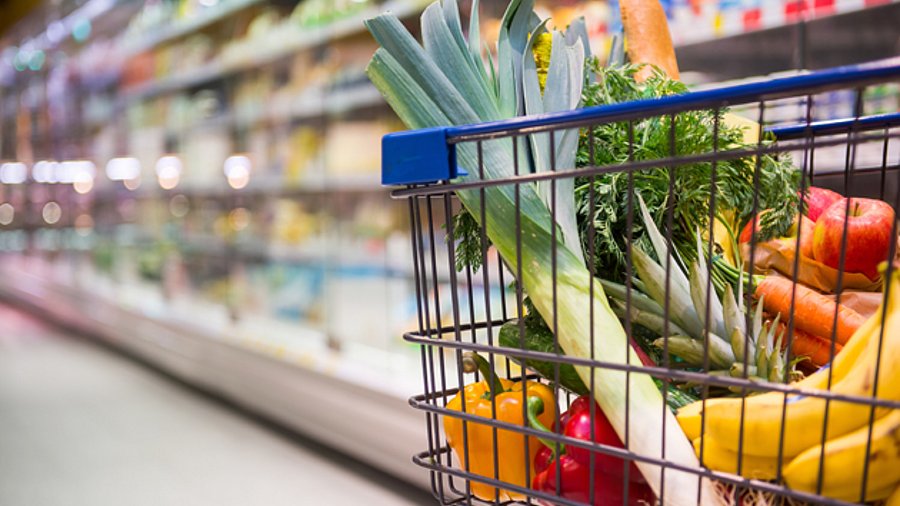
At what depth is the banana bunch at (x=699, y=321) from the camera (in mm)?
746

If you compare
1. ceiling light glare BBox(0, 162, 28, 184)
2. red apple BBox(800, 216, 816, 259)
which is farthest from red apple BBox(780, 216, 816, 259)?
ceiling light glare BBox(0, 162, 28, 184)

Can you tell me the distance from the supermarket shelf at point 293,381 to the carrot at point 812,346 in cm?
159

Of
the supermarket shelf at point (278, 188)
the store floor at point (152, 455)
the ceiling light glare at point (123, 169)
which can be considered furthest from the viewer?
the ceiling light glare at point (123, 169)

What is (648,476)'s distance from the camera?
Answer: 766 mm

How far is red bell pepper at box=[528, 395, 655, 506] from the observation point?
0.80 metres

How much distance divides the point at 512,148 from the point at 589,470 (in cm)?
34

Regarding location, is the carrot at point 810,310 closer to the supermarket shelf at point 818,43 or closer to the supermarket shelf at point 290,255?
the supermarket shelf at point 818,43

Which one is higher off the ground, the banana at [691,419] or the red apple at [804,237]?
the red apple at [804,237]

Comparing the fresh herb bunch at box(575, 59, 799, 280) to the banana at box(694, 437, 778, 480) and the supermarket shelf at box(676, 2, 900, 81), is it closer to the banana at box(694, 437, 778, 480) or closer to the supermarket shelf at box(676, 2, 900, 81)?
the banana at box(694, 437, 778, 480)

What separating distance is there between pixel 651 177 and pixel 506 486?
353 mm

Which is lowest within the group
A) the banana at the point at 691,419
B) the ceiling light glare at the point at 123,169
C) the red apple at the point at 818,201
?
the banana at the point at 691,419

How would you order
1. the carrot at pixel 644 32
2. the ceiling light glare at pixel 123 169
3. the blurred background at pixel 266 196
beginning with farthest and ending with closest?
the ceiling light glare at pixel 123 169
the blurred background at pixel 266 196
the carrot at pixel 644 32

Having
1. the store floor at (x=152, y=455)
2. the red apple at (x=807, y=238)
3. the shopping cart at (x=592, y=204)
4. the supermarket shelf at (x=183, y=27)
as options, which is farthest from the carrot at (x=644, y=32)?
the supermarket shelf at (x=183, y=27)

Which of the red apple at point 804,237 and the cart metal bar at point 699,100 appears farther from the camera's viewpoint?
the red apple at point 804,237
